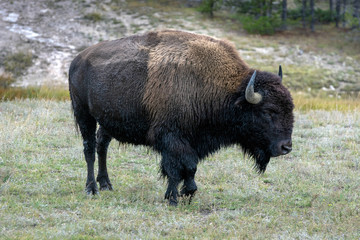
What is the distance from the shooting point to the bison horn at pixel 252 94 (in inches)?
265

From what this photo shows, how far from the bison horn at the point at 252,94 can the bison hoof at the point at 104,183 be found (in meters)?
2.80

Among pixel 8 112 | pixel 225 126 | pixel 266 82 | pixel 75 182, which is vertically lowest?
pixel 8 112

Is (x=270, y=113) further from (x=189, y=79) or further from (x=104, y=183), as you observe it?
(x=104, y=183)

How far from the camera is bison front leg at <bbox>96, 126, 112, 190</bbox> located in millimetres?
8111

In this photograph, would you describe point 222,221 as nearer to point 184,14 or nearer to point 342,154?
point 342,154

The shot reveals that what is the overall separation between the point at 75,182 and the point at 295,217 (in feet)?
12.2

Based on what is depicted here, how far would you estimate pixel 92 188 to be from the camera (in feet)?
25.5

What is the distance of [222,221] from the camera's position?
622 cm

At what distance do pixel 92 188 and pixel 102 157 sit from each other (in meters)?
0.70

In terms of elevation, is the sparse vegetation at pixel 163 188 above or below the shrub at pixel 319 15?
above

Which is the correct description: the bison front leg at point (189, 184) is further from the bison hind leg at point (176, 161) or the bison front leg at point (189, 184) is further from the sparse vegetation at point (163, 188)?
the sparse vegetation at point (163, 188)

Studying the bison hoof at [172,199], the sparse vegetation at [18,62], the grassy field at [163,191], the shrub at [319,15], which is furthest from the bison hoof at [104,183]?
the shrub at [319,15]

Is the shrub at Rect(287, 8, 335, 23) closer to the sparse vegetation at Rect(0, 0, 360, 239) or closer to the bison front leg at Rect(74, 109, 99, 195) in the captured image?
the sparse vegetation at Rect(0, 0, 360, 239)

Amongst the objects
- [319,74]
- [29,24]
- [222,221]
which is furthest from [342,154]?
[29,24]
